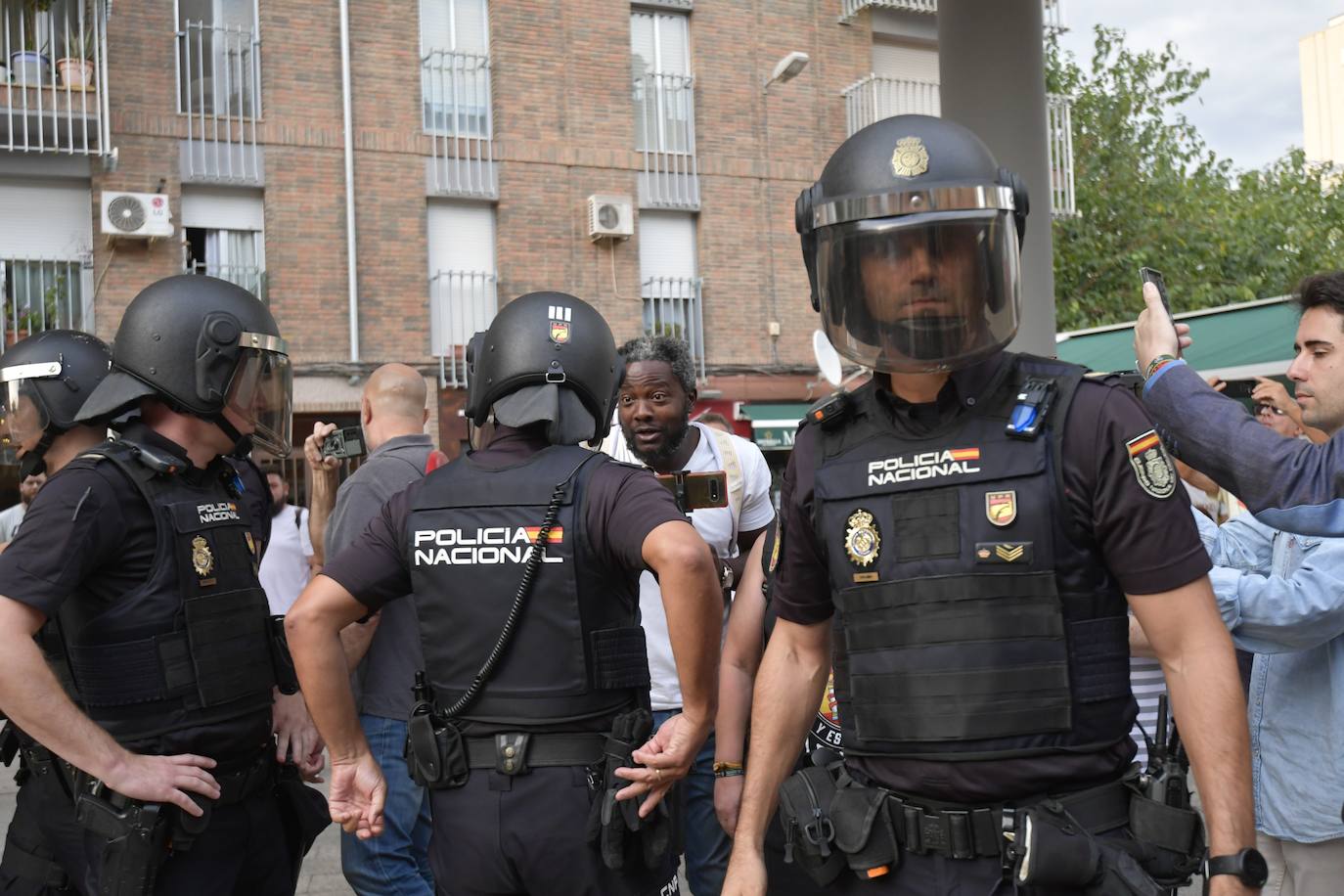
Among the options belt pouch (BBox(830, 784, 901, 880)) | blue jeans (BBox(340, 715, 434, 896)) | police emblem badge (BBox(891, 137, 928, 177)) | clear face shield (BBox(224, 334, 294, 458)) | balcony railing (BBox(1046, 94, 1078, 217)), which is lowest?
blue jeans (BBox(340, 715, 434, 896))

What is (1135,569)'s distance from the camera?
2135 millimetres

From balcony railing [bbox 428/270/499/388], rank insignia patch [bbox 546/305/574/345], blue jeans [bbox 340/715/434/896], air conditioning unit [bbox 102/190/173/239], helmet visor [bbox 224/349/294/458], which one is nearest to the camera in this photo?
rank insignia patch [bbox 546/305/574/345]

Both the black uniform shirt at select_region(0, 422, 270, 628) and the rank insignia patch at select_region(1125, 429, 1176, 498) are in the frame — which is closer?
the rank insignia patch at select_region(1125, 429, 1176, 498)

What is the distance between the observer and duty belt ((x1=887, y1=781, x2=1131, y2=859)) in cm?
214

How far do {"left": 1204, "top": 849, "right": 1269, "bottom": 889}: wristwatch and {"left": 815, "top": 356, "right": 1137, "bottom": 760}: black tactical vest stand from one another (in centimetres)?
27

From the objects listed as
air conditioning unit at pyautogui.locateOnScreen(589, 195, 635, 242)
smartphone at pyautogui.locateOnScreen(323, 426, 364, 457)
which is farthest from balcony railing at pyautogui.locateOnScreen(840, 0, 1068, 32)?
smartphone at pyautogui.locateOnScreen(323, 426, 364, 457)

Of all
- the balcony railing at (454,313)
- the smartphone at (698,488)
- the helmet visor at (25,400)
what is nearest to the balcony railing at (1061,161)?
the balcony railing at (454,313)

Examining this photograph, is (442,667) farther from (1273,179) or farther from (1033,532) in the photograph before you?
(1273,179)

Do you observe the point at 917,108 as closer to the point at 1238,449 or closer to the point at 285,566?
the point at 285,566

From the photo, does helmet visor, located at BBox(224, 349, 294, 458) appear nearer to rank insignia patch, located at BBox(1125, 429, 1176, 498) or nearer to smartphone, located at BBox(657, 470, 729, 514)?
smartphone, located at BBox(657, 470, 729, 514)

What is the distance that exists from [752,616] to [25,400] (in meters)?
2.32

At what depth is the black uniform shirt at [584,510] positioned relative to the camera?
2.77 metres

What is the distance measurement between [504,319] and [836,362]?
10.6m

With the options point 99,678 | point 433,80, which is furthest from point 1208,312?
point 99,678
